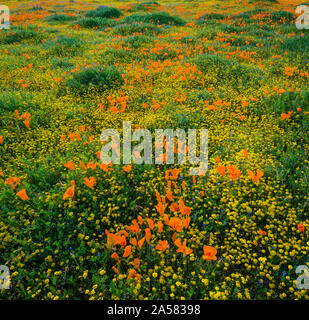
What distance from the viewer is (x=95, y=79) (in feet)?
22.8

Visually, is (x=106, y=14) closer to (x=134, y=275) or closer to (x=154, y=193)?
(x=154, y=193)

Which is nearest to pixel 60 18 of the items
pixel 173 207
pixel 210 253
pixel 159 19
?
pixel 159 19

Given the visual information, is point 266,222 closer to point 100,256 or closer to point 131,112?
point 100,256

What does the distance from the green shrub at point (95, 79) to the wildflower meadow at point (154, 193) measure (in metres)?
0.04

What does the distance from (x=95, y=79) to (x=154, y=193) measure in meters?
5.05

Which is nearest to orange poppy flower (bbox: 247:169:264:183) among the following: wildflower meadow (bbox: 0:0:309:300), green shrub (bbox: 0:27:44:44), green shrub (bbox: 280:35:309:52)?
wildflower meadow (bbox: 0:0:309:300)

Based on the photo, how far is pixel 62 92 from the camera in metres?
6.81

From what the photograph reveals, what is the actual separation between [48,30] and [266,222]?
17876 mm

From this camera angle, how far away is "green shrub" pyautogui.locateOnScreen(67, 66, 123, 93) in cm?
683

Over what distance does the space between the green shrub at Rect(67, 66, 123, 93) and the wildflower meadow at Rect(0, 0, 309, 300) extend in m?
0.04

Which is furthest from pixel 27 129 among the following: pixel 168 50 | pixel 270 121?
pixel 168 50

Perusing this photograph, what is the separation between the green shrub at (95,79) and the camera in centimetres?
683

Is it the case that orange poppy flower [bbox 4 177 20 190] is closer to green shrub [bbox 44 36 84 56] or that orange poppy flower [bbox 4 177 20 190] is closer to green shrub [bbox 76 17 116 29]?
green shrub [bbox 44 36 84 56]
